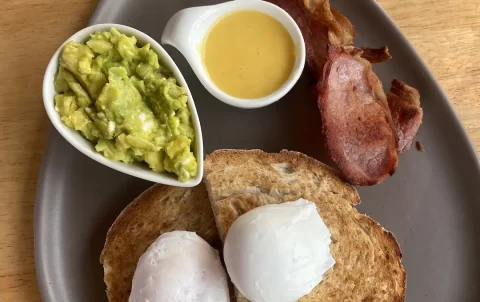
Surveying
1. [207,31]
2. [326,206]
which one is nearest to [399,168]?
[326,206]

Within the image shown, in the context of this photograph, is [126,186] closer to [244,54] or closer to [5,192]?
[5,192]

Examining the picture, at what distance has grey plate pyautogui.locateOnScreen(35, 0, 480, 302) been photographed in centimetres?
180

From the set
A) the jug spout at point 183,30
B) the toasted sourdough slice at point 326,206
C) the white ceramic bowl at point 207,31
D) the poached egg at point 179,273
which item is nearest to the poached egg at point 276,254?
the poached egg at point 179,273

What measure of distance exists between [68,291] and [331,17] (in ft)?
4.37

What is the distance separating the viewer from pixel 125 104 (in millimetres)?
1425

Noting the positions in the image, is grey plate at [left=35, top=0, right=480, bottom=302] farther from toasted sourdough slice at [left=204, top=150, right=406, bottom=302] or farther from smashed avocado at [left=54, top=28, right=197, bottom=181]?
smashed avocado at [left=54, top=28, right=197, bottom=181]

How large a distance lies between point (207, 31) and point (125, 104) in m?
0.47

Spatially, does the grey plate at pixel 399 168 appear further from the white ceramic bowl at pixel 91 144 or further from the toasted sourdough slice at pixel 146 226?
the white ceramic bowl at pixel 91 144

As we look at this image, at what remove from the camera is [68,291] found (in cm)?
172

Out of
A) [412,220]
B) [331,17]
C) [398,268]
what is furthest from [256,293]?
[331,17]

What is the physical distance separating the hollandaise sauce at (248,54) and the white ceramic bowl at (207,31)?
0.06 ft

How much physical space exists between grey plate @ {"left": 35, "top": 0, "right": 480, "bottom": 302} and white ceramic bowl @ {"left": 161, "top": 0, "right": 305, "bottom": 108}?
0.19 m

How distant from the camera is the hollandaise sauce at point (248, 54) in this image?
5.58 ft

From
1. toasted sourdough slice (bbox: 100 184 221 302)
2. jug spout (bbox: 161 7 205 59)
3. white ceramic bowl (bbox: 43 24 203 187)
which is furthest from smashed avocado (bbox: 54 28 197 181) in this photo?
toasted sourdough slice (bbox: 100 184 221 302)
